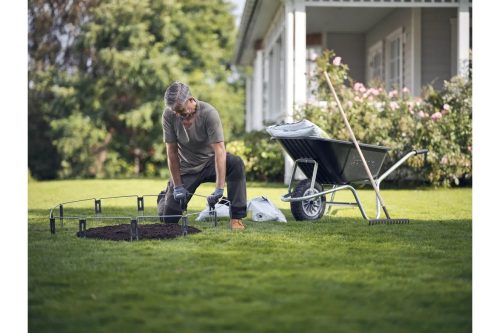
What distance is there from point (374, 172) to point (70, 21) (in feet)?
31.8

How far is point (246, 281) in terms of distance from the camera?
3225mm

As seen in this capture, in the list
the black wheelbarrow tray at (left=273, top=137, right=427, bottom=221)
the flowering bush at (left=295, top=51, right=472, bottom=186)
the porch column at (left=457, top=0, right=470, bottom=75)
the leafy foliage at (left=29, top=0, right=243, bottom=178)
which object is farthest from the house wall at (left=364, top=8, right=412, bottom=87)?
the black wheelbarrow tray at (left=273, top=137, right=427, bottom=221)

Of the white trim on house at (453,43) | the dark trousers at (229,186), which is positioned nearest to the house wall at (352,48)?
the white trim on house at (453,43)

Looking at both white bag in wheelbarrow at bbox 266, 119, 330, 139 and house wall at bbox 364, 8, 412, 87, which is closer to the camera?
white bag in wheelbarrow at bbox 266, 119, 330, 139

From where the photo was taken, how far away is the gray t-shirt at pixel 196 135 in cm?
473

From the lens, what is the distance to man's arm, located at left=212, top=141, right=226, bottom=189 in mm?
4668

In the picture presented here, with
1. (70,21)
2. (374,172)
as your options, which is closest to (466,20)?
(374,172)

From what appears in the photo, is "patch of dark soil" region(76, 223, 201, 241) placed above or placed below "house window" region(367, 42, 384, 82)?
below

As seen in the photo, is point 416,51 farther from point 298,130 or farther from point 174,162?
point 174,162

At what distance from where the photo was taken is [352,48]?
43.9 ft

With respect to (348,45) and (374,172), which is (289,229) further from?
(348,45)

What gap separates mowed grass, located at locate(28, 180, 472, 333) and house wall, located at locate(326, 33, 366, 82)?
8.41m

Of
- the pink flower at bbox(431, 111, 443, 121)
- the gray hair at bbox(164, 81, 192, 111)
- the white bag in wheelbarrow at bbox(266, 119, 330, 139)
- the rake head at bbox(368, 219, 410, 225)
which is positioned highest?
the pink flower at bbox(431, 111, 443, 121)

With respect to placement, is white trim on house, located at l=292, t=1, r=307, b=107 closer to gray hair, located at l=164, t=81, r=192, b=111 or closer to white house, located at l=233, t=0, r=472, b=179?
white house, located at l=233, t=0, r=472, b=179
